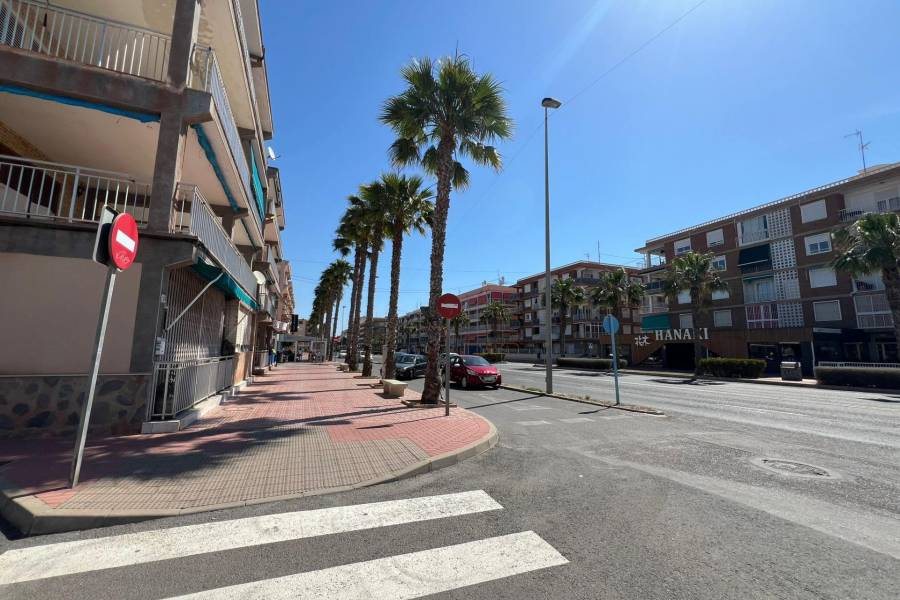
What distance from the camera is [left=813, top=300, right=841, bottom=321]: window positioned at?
32344 mm

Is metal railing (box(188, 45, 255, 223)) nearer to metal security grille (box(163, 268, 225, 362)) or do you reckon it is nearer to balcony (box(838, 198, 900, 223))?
metal security grille (box(163, 268, 225, 362))

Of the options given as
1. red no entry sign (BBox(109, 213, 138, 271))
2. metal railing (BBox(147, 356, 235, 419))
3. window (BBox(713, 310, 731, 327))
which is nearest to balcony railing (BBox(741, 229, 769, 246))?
window (BBox(713, 310, 731, 327))

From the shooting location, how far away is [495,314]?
255 feet

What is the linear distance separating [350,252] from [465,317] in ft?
163

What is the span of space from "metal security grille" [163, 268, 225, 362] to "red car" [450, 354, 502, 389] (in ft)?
33.7

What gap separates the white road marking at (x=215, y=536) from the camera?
3.00 m

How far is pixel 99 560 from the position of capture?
10.1 feet

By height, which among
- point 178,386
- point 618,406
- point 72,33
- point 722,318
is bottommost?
point 618,406

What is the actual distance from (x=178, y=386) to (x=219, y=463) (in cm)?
318

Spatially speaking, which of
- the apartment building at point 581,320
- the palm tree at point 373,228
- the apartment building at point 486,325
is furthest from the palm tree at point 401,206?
the apartment building at point 486,325

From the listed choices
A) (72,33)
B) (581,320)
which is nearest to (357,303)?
(72,33)

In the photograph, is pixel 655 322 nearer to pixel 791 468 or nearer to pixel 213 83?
pixel 791 468

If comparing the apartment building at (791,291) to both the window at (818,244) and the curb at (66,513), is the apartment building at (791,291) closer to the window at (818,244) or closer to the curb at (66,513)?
the window at (818,244)

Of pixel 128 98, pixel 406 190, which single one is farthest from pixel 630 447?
pixel 406 190
